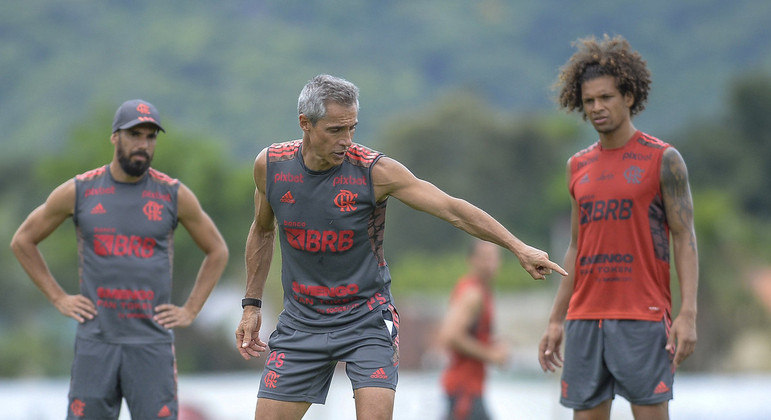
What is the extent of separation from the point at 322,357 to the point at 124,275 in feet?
6.64

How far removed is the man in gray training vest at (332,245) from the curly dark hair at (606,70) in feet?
4.69

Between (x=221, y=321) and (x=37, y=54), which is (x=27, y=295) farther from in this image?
(x=37, y=54)

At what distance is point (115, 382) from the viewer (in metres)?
7.56

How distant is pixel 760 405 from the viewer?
541 inches

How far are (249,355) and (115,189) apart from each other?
194cm

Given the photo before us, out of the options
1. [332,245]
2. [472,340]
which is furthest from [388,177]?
[472,340]

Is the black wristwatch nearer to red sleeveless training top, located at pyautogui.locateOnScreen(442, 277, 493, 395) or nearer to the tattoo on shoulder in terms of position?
the tattoo on shoulder

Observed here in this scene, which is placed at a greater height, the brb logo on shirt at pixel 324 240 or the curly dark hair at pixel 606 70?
the curly dark hair at pixel 606 70

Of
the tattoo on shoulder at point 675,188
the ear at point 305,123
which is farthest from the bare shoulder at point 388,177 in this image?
the tattoo on shoulder at point 675,188

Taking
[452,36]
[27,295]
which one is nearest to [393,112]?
[452,36]

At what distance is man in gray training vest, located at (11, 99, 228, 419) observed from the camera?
24.8ft

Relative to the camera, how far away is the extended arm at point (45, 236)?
25.2 feet

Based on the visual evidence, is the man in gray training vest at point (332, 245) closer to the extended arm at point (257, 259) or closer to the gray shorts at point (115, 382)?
the extended arm at point (257, 259)

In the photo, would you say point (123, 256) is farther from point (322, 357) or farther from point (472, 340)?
point (472, 340)
